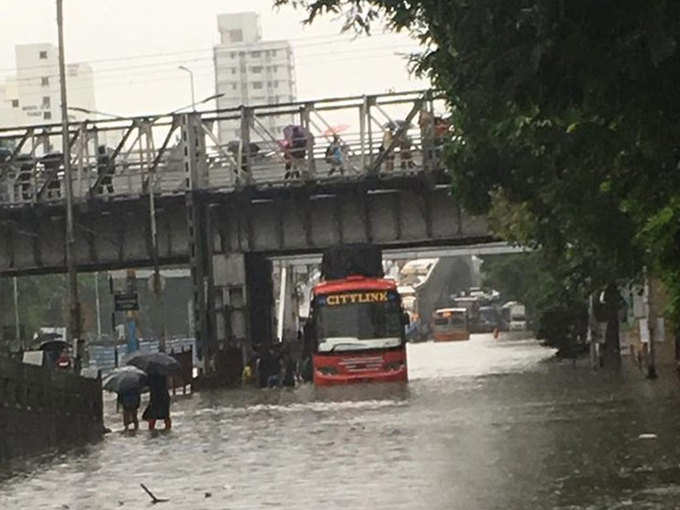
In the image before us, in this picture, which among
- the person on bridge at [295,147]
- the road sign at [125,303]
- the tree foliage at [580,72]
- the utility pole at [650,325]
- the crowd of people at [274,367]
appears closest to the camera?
the tree foliage at [580,72]

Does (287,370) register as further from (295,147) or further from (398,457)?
(398,457)

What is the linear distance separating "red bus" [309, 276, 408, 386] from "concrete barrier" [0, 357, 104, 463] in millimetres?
18811

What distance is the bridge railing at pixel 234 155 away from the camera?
6391 centimetres

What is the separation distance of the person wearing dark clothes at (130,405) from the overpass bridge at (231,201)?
23375mm

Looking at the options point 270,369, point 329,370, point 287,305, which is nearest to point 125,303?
point 270,369

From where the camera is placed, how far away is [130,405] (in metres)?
39.3

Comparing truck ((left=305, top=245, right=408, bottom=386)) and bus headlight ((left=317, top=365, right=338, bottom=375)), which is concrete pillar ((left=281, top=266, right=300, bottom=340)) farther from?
bus headlight ((left=317, top=365, right=338, bottom=375))

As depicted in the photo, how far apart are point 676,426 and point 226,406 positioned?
72.4ft

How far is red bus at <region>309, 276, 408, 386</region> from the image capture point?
57.6 meters

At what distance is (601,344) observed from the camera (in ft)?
206

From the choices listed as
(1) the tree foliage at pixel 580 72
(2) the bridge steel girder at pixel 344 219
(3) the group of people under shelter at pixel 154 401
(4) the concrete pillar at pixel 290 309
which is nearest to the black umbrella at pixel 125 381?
(3) the group of people under shelter at pixel 154 401

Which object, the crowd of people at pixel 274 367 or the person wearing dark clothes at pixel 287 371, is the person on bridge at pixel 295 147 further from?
the person wearing dark clothes at pixel 287 371

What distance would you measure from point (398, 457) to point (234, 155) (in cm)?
4252

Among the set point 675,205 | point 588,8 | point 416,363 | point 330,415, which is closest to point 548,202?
point 330,415
